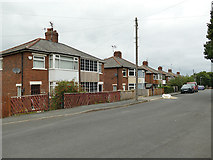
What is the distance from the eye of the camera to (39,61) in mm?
16281

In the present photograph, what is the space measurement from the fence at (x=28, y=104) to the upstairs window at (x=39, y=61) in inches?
→ 193

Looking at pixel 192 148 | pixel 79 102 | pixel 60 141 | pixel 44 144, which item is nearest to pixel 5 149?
pixel 44 144

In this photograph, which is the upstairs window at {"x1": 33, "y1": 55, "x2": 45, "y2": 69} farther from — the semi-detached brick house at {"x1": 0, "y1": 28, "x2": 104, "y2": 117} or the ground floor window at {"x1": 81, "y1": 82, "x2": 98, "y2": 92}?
the ground floor window at {"x1": 81, "y1": 82, "x2": 98, "y2": 92}

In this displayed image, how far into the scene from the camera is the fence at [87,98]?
1346cm

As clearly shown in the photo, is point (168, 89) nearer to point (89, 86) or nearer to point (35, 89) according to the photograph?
point (89, 86)

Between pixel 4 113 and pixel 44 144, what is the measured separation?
6442 mm

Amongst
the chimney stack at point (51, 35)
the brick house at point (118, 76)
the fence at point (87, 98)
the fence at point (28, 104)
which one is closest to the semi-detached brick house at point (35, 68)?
the chimney stack at point (51, 35)

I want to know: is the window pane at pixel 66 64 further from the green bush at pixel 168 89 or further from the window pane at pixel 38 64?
the green bush at pixel 168 89

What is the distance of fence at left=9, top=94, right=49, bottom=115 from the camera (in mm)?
10609

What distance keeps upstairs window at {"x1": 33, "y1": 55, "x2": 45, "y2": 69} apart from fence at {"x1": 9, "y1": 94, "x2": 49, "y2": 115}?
4910mm

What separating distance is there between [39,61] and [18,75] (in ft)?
7.46

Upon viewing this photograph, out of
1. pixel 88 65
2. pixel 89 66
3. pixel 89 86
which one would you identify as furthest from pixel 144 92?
pixel 88 65

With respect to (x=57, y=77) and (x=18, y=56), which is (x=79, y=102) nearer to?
(x=57, y=77)

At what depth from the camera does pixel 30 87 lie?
15.3 metres
